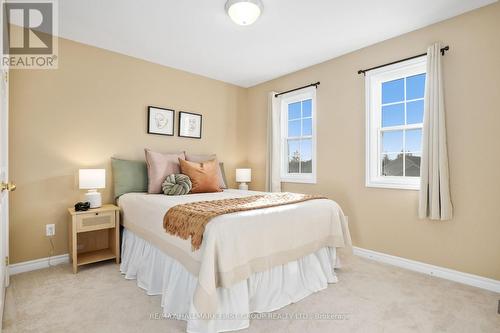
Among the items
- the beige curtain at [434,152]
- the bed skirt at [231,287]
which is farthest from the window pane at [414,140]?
the bed skirt at [231,287]

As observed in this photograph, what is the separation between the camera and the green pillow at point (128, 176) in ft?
10.4

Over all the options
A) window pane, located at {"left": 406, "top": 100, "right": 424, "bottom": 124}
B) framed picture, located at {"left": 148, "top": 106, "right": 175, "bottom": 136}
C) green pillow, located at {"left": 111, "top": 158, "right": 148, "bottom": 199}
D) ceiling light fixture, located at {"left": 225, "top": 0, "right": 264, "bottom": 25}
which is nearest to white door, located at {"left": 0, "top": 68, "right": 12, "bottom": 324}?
green pillow, located at {"left": 111, "top": 158, "right": 148, "bottom": 199}

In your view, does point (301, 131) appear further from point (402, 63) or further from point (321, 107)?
point (402, 63)

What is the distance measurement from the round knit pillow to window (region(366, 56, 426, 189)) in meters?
2.15

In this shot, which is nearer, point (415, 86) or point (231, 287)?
point (231, 287)

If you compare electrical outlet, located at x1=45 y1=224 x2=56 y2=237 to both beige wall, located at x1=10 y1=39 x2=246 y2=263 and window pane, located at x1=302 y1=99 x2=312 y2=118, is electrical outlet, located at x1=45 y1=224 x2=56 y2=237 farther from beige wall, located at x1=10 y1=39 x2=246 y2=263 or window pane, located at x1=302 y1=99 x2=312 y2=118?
window pane, located at x1=302 y1=99 x2=312 y2=118

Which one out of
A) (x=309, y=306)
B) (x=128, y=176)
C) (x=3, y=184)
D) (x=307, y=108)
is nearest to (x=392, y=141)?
(x=307, y=108)

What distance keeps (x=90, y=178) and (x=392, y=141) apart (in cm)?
336

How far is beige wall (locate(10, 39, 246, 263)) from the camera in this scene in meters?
2.74

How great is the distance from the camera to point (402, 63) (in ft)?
9.58

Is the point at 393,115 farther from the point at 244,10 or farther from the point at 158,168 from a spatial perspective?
the point at 158,168

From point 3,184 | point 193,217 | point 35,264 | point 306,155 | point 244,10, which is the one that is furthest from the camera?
point 306,155

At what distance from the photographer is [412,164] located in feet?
9.69

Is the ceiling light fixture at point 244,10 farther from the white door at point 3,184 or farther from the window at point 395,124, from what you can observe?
the white door at point 3,184
